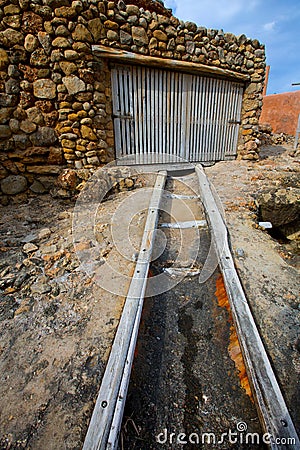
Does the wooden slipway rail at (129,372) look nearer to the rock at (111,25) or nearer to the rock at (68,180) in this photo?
the rock at (68,180)

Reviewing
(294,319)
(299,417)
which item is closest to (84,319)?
(299,417)

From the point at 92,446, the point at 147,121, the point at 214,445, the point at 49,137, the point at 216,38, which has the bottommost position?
the point at 214,445

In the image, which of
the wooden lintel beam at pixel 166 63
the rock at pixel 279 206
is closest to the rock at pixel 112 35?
the wooden lintel beam at pixel 166 63

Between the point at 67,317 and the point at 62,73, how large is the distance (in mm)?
3831

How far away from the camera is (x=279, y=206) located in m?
3.71

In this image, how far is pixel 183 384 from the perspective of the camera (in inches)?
58.1

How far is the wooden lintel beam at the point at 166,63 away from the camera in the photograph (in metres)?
3.92

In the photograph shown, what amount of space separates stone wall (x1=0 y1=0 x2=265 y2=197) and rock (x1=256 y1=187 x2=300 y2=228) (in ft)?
9.78

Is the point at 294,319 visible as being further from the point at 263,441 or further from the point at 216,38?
the point at 216,38

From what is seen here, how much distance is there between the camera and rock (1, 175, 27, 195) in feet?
12.5

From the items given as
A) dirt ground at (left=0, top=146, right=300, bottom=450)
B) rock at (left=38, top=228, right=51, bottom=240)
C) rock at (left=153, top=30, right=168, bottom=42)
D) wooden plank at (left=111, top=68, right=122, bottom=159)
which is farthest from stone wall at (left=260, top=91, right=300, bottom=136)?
rock at (left=38, top=228, right=51, bottom=240)

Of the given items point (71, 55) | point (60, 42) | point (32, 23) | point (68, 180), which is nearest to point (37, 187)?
point (68, 180)

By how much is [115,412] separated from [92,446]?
153 mm

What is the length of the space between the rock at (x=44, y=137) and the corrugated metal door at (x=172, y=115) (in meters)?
1.23
